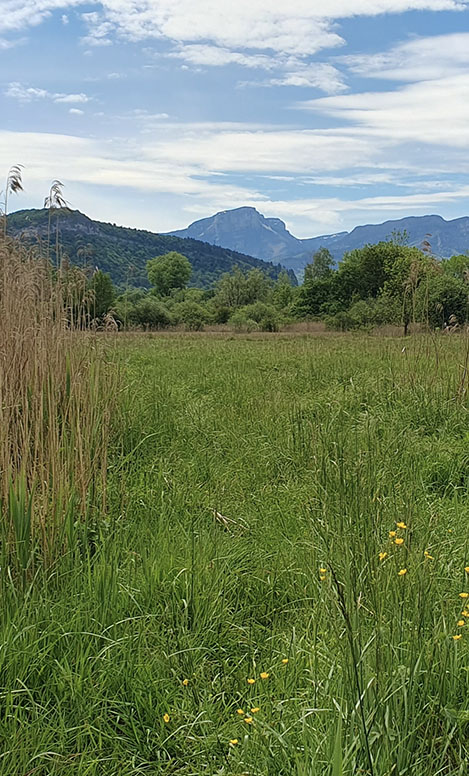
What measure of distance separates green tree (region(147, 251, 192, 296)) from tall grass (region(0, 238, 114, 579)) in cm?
7667

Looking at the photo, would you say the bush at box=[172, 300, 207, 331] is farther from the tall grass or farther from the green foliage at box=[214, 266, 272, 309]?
the tall grass

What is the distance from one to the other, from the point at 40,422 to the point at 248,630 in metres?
1.31

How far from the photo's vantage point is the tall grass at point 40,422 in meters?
2.70

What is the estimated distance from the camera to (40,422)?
293 centimetres

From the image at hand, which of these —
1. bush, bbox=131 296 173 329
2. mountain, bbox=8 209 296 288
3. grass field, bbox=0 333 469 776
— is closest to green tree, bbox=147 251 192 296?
mountain, bbox=8 209 296 288

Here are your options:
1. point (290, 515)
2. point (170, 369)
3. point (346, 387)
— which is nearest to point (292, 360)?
point (170, 369)

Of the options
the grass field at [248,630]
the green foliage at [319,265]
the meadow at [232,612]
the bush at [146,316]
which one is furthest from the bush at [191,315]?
the grass field at [248,630]

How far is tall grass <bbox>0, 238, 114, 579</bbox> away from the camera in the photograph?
8.85ft

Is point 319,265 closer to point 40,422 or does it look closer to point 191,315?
point 191,315

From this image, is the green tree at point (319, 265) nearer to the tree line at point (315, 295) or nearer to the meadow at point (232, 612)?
the tree line at point (315, 295)

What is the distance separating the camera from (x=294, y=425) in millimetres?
5363

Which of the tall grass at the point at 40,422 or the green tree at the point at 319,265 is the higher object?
the green tree at the point at 319,265

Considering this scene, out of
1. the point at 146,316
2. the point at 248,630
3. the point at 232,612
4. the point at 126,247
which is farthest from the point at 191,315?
the point at 126,247

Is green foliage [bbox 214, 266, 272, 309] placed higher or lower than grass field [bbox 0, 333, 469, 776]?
higher
